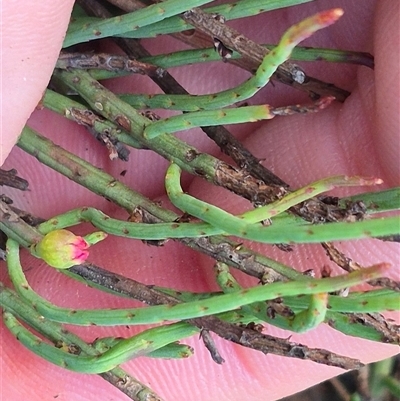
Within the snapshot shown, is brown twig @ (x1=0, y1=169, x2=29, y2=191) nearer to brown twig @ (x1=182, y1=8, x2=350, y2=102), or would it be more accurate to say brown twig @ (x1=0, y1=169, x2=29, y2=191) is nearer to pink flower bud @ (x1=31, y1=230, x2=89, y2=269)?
pink flower bud @ (x1=31, y1=230, x2=89, y2=269)

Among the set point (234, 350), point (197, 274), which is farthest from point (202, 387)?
point (197, 274)

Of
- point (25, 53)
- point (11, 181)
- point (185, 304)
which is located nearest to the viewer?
point (185, 304)

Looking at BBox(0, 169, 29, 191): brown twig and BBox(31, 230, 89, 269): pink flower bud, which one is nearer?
BBox(31, 230, 89, 269): pink flower bud

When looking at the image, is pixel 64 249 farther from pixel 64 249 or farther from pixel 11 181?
pixel 11 181

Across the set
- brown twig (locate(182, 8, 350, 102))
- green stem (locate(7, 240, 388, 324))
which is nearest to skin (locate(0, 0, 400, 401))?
brown twig (locate(182, 8, 350, 102))

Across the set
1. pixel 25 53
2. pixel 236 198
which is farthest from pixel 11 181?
pixel 236 198

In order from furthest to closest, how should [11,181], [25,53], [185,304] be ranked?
1. [11,181]
2. [25,53]
3. [185,304]

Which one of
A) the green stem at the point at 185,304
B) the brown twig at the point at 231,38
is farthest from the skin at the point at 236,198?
the green stem at the point at 185,304

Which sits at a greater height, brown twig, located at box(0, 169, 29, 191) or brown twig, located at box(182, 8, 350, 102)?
brown twig, located at box(182, 8, 350, 102)
